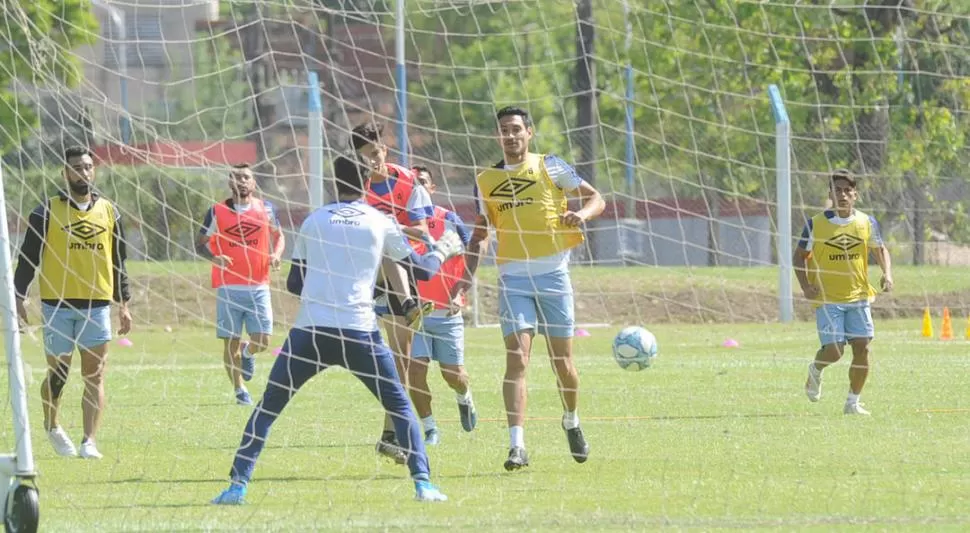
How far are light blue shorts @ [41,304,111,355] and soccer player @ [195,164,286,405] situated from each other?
3517 mm

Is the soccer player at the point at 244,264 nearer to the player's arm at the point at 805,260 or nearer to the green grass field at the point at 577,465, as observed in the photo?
the green grass field at the point at 577,465

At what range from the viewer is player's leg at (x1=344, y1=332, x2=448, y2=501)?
345 inches

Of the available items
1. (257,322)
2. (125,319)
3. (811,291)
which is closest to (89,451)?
(125,319)

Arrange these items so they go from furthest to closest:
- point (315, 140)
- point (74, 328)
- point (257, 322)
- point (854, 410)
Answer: point (315, 140), point (257, 322), point (854, 410), point (74, 328)

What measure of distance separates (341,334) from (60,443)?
3361mm

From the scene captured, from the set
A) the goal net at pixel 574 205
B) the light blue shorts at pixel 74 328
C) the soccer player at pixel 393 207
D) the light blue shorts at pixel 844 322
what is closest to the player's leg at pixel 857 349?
the light blue shorts at pixel 844 322

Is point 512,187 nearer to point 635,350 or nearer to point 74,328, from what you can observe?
point 74,328

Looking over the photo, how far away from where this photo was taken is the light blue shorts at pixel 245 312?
15.2m

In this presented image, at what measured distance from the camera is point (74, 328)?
450 inches

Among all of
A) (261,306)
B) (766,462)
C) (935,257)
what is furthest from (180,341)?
(766,462)

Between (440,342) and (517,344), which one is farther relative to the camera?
(440,342)

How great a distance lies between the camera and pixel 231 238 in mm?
15266

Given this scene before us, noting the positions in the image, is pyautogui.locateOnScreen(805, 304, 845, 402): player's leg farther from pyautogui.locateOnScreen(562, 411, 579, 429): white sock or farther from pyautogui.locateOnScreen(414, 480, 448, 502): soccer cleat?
pyautogui.locateOnScreen(414, 480, 448, 502): soccer cleat

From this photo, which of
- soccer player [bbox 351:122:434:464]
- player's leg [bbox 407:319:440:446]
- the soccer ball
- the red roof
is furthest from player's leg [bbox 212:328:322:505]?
the soccer ball
